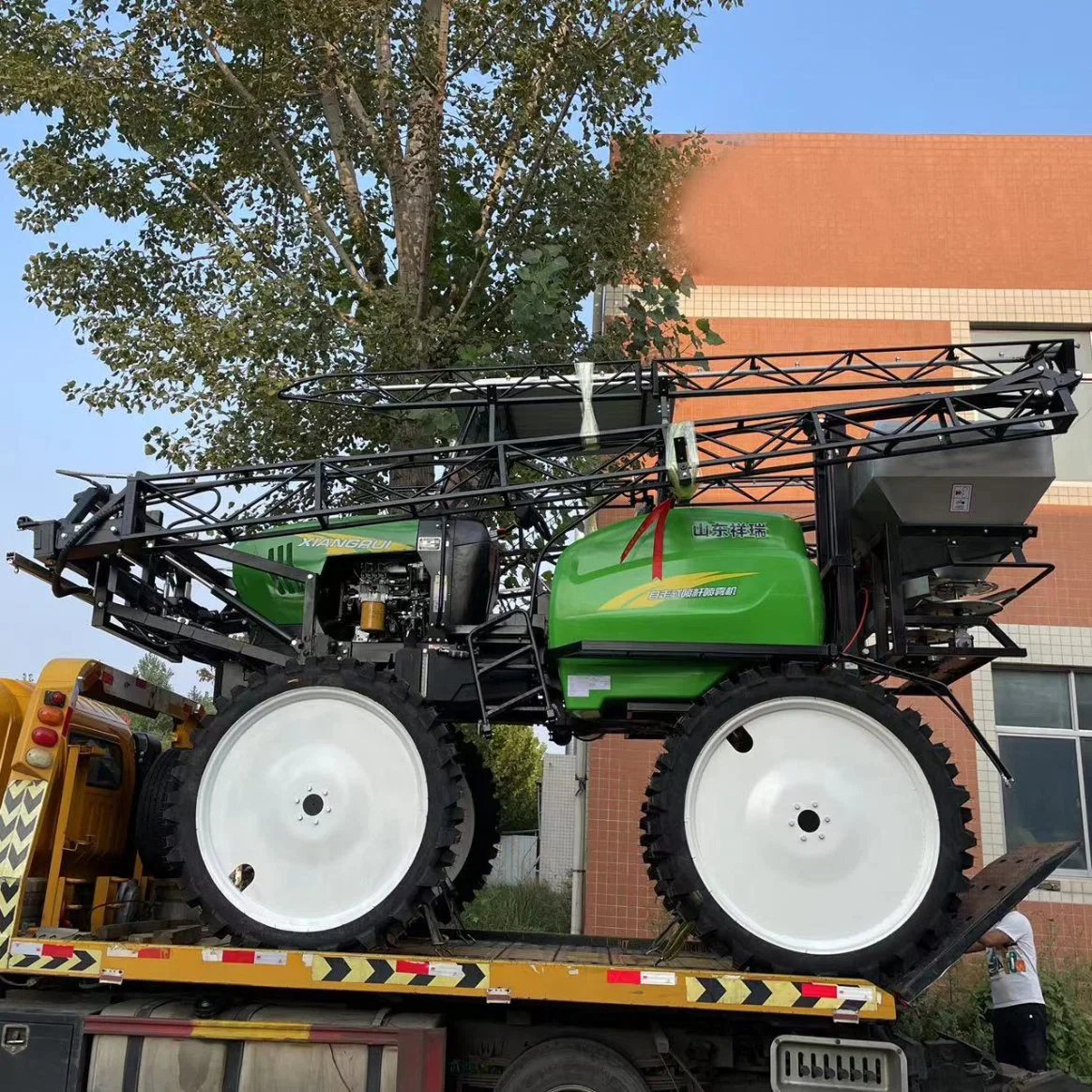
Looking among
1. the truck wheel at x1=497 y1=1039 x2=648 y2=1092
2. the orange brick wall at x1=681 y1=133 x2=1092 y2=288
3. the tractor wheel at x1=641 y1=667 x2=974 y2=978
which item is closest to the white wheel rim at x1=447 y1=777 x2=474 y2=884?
the truck wheel at x1=497 y1=1039 x2=648 y2=1092

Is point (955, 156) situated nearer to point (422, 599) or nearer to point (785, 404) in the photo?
point (785, 404)

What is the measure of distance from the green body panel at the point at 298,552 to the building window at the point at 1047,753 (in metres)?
7.32

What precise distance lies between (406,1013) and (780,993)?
6.04 ft

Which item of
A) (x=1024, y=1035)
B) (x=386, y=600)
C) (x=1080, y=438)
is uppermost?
(x=1080, y=438)

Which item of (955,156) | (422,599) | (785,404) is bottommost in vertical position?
(422,599)

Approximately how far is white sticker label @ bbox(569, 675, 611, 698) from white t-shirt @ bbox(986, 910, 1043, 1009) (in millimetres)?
3133

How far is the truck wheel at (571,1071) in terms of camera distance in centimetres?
503

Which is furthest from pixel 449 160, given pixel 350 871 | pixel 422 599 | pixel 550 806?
pixel 550 806

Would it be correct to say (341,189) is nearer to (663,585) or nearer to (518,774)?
(663,585)

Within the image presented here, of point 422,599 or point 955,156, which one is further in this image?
point 955,156

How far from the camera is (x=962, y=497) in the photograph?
5508mm

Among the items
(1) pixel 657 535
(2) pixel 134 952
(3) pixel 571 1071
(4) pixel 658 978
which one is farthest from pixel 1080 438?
(2) pixel 134 952

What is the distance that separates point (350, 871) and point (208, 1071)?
1129 mm

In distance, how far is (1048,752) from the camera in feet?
35.5
